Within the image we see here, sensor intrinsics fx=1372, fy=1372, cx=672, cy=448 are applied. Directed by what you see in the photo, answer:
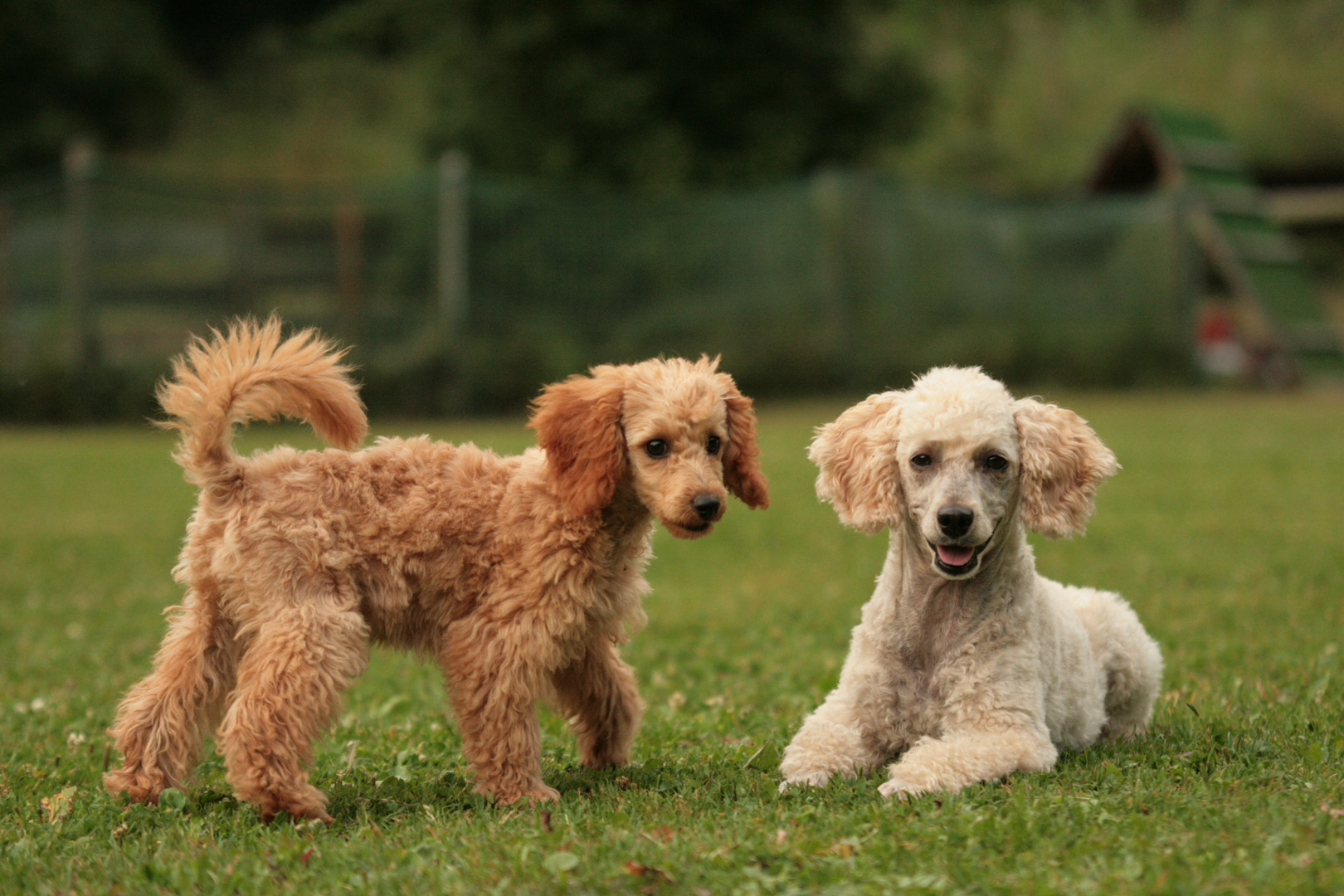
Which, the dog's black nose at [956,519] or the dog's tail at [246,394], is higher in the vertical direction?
the dog's tail at [246,394]

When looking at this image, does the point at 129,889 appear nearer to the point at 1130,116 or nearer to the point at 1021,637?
the point at 1021,637

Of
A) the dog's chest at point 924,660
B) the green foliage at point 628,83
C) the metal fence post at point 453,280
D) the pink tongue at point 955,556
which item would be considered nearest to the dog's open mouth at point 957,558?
the pink tongue at point 955,556

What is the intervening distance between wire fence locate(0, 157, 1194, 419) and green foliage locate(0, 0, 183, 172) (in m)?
17.1

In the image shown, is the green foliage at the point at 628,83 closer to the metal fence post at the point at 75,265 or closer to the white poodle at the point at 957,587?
the metal fence post at the point at 75,265

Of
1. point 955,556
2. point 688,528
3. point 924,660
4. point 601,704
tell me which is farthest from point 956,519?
point 601,704

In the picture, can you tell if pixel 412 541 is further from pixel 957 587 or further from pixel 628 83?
pixel 628 83

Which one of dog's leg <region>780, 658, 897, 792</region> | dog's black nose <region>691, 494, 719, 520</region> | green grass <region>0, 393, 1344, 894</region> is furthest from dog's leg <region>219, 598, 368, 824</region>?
dog's leg <region>780, 658, 897, 792</region>

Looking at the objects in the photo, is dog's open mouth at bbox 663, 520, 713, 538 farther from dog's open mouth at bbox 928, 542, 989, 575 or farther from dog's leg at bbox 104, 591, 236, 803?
dog's leg at bbox 104, 591, 236, 803

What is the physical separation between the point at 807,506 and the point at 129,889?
983 centimetres

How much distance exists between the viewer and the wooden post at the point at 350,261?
19156 mm

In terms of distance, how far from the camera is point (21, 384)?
18562 millimetres

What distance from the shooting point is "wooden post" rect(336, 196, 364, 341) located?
62.8ft

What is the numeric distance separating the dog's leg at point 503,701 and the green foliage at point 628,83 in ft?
69.9

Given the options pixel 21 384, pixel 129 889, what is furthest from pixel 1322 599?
pixel 21 384
